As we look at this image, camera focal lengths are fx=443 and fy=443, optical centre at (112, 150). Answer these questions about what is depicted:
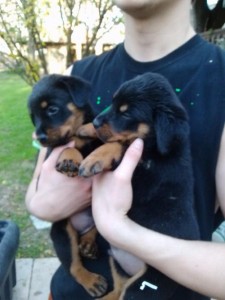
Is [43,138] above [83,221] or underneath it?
above

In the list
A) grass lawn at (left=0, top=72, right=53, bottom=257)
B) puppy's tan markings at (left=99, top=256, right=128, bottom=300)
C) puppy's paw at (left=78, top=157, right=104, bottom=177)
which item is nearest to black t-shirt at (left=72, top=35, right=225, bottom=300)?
puppy's tan markings at (left=99, top=256, right=128, bottom=300)

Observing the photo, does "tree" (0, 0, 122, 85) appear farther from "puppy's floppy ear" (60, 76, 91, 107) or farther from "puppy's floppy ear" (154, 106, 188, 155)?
"puppy's floppy ear" (154, 106, 188, 155)

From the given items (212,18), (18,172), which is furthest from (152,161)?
(212,18)

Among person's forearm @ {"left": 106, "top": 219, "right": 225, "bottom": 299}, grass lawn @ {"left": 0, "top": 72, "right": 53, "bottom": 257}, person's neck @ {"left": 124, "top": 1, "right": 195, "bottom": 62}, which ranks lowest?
grass lawn @ {"left": 0, "top": 72, "right": 53, "bottom": 257}

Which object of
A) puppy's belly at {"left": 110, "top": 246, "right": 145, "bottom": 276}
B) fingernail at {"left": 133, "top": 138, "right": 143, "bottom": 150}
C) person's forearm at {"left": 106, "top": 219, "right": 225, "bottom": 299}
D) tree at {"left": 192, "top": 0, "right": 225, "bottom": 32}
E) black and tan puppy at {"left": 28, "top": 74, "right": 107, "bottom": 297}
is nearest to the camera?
person's forearm at {"left": 106, "top": 219, "right": 225, "bottom": 299}

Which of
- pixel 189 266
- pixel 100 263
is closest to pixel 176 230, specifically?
pixel 189 266

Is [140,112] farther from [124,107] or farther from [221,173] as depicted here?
[221,173]

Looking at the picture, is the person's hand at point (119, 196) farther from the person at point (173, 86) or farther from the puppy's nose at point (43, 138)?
the puppy's nose at point (43, 138)
